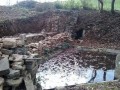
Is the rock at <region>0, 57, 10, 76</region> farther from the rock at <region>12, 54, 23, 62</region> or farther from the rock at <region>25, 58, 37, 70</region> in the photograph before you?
the rock at <region>25, 58, 37, 70</region>

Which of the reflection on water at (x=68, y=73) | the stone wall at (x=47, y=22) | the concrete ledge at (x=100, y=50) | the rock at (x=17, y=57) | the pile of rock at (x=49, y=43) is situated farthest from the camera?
the stone wall at (x=47, y=22)

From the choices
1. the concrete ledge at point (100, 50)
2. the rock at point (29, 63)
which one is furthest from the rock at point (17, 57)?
the concrete ledge at point (100, 50)

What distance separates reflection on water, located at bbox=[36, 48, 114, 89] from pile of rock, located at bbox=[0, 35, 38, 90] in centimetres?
421

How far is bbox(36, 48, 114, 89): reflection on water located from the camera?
12.3 meters

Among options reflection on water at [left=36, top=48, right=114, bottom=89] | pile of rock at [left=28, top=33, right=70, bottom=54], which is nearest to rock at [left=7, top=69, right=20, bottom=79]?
reflection on water at [left=36, top=48, right=114, bottom=89]

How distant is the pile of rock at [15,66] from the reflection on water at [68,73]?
4206 millimetres

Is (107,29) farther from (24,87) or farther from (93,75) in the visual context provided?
(24,87)

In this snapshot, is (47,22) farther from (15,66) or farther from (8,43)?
(15,66)

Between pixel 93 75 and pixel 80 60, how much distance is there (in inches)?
126

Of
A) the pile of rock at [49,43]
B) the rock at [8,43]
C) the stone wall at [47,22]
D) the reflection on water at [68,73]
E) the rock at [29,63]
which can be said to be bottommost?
the reflection on water at [68,73]

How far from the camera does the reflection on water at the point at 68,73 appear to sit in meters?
12.3

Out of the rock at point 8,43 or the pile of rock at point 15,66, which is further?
the rock at point 8,43

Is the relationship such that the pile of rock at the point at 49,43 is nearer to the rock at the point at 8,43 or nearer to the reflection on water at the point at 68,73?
the reflection on water at the point at 68,73

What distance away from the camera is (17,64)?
6766 mm
